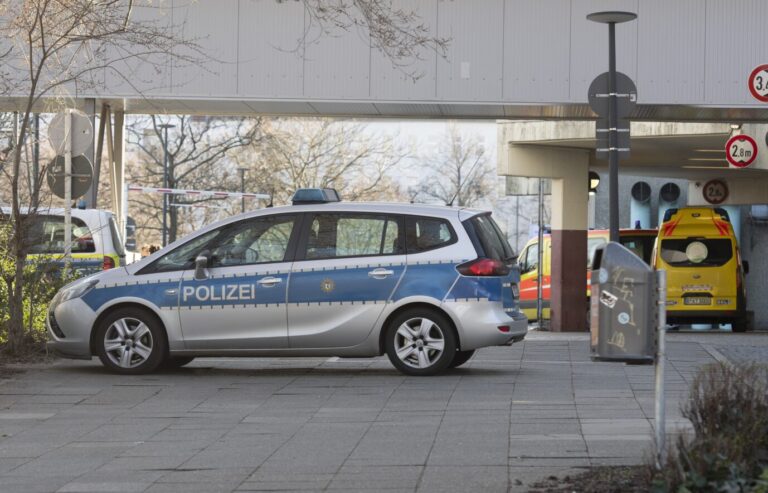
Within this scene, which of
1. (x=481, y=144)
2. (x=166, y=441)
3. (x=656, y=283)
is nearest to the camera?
(x=656, y=283)

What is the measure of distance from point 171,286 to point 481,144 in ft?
213

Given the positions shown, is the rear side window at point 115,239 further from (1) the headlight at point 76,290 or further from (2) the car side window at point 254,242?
(2) the car side window at point 254,242

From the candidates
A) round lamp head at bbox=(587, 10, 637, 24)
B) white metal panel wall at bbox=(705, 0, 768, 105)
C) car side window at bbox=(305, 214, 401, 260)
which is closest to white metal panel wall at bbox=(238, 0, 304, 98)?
round lamp head at bbox=(587, 10, 637, 24)

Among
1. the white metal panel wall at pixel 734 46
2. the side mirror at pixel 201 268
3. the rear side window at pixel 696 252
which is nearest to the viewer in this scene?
the side mirror at pixel 201 268

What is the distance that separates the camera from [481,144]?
254 feet

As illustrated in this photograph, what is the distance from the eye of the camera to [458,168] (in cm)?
7462

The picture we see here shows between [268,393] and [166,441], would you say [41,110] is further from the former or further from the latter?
[166,441]

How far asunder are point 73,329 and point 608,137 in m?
6.25

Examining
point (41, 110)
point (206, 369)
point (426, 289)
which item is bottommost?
point (206, 369)

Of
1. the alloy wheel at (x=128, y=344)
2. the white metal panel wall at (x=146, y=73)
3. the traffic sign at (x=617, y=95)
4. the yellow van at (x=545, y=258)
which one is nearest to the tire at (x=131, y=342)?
the alloy wheel at (x=128, y=344)

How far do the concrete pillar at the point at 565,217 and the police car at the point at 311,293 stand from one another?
11283mm

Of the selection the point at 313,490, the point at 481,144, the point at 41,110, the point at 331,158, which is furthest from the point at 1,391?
the point at 481,144

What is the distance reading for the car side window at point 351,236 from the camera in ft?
43.3

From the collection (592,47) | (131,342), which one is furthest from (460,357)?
(592,47)
